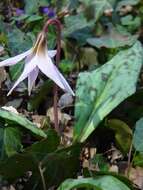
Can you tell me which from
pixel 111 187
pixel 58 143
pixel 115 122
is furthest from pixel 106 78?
pixel 111 187

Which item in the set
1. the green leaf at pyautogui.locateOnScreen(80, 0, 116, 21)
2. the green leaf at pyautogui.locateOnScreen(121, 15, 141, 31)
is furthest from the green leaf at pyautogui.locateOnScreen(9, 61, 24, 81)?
the green leaf at pyautogui.locateOnScreen(121, 15, 141, 31)

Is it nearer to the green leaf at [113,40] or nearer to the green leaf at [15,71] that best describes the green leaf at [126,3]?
the green leaf at [113,40]

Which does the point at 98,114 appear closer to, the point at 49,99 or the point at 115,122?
the point at 115,122

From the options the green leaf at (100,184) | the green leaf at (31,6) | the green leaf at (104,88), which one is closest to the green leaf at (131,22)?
the green leaf at (31,6)

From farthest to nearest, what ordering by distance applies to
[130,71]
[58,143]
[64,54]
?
[64,54] → [130,71] → [58,143]

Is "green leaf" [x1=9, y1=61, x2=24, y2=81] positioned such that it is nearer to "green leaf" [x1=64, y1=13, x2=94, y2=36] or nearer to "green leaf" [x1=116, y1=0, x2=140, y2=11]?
"green leaf" [x1=64, y1=13, x2=94, y2=36]
